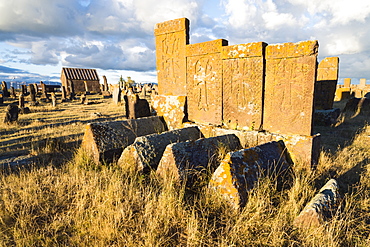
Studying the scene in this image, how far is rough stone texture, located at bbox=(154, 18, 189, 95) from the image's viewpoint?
4.90 metres

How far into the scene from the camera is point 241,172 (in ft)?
8.26

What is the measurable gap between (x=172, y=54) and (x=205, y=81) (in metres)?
1.15

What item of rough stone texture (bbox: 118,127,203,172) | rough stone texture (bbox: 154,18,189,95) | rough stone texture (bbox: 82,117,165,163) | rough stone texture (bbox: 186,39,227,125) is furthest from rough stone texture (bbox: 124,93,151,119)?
rough stone texture (bbox: 118,127,203,172)

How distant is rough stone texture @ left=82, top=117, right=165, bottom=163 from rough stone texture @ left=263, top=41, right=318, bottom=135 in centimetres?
259

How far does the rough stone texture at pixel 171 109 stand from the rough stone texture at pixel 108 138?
1107mm

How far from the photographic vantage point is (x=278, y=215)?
2191 millimetres

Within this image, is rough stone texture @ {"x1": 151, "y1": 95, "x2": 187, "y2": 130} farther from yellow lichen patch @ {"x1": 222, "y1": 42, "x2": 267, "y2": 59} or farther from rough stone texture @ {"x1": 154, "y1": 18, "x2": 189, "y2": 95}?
yellow lichen patch @ {"x1": 222, "y1": 42, "x2": 267, "y2": 59}

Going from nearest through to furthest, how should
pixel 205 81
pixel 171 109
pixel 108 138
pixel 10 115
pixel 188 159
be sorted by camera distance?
pixel 188 159, pixel 108 138, pixel 205 81, pixel 171 109, pixel 10 115

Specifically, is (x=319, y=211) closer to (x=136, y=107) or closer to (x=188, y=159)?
(x=188, y=159)

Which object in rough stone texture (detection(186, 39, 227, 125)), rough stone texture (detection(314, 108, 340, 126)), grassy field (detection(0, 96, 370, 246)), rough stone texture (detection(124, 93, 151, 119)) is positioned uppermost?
rough stone texture (detection(186, 39, 227, 125))

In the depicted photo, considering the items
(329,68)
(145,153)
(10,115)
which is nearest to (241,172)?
(145,153)

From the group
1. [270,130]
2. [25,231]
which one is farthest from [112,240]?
[270,130]

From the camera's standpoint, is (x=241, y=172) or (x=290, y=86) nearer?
(x=241, y=172)

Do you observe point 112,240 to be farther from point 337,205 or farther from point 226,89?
point 226,89
